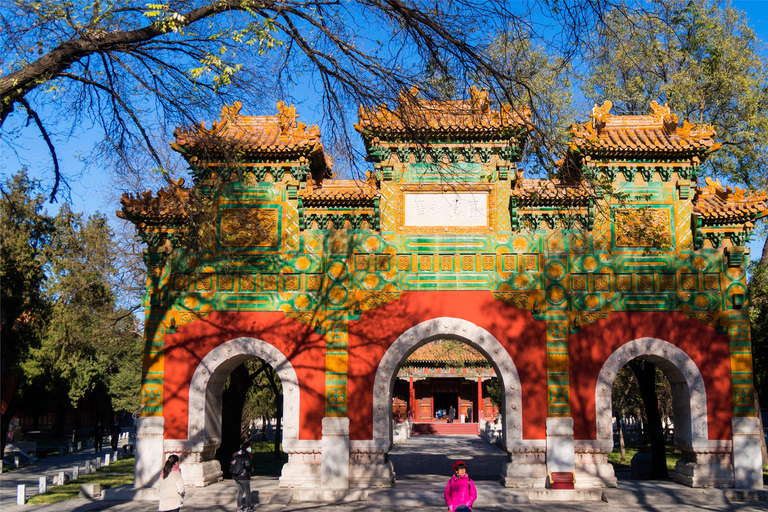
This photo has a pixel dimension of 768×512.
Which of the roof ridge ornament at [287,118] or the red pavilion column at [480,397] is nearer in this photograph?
the roof ridge ornament at [287,118]

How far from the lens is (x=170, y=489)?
30.3 feet

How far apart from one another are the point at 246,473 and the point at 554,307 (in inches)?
287

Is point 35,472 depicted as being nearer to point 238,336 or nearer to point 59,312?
point 59,312

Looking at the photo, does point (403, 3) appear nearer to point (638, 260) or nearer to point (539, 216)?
point (539, 216)

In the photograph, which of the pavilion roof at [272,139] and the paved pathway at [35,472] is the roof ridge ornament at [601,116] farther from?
the paved pathway at [35,472]

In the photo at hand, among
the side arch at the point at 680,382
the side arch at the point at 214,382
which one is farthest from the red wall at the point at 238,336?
the side arch at the point at 680,382

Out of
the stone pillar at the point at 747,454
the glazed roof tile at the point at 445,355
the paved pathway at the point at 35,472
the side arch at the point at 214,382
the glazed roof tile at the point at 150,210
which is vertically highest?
the glazed roof tile at the point at 150,210

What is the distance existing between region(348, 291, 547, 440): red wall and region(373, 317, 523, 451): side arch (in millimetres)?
119

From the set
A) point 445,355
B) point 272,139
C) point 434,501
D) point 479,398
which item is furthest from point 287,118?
point 479,398

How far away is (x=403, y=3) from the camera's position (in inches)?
265

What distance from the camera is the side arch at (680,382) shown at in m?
14.3

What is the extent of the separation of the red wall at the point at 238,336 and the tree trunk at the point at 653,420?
8625 millimetres

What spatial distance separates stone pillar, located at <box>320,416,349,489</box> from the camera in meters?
14.2

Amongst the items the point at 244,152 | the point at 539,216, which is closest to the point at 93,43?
the point at 244,152
